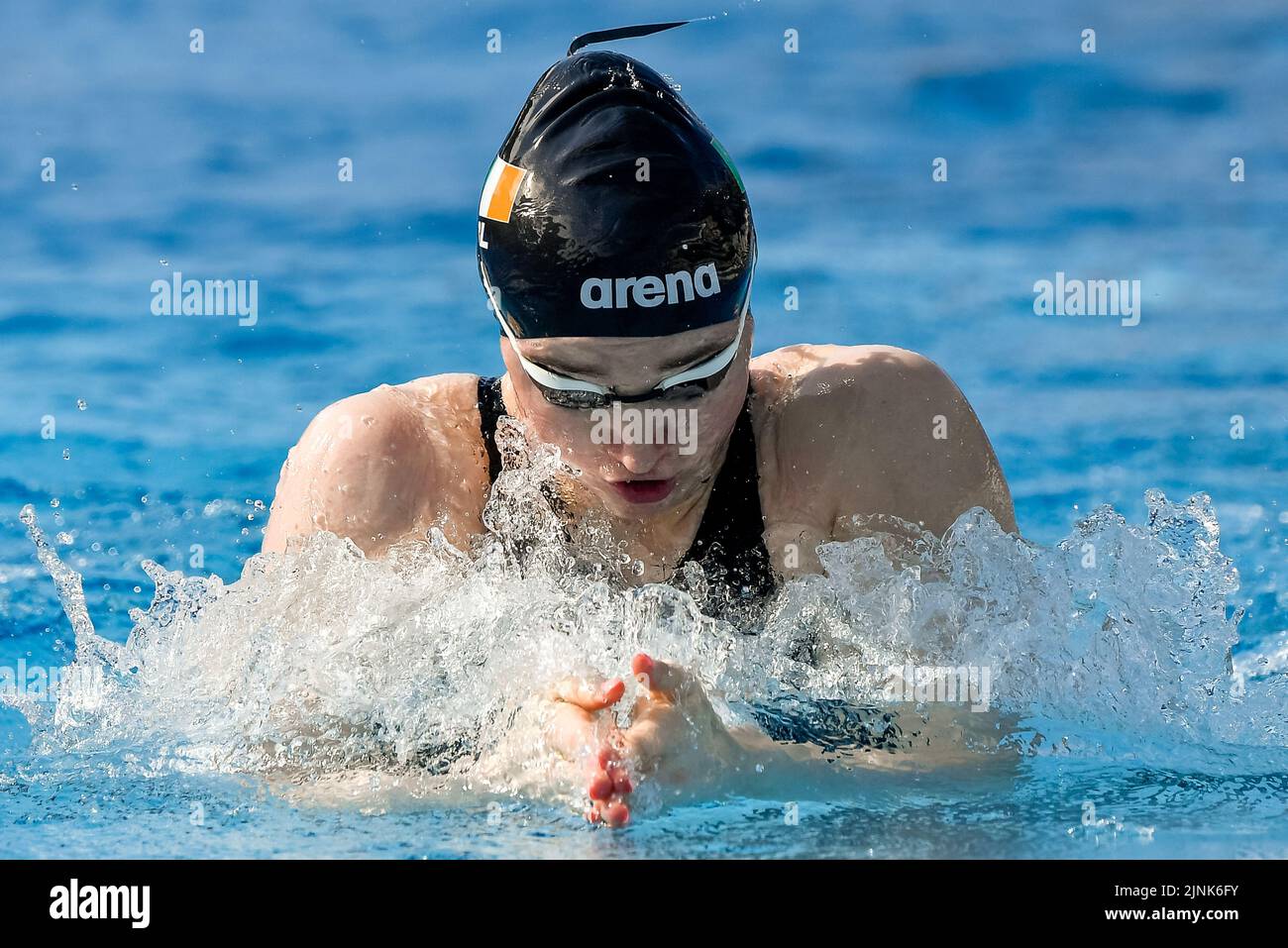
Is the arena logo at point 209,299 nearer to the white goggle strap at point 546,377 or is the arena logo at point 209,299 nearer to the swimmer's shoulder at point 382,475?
the swimmer's shoulder at point 382,475

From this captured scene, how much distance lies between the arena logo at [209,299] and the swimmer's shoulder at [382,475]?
4.22 metres

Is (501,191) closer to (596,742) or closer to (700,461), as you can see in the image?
(700,461)

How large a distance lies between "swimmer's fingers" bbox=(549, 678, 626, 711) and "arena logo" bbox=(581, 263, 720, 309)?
0.68m

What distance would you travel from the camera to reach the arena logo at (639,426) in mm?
2598

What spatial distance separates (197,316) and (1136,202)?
4692 millimetres

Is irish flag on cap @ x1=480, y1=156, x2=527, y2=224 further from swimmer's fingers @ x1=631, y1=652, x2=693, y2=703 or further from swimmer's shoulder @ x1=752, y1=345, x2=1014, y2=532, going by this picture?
swimmer's fingers @ x1=631, y1=652, x2=693, y2=703

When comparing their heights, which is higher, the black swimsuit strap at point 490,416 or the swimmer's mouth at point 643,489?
the black swimsuit strap at point 490,416

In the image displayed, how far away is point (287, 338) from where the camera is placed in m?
6.77

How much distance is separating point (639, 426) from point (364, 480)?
23.6 inches
